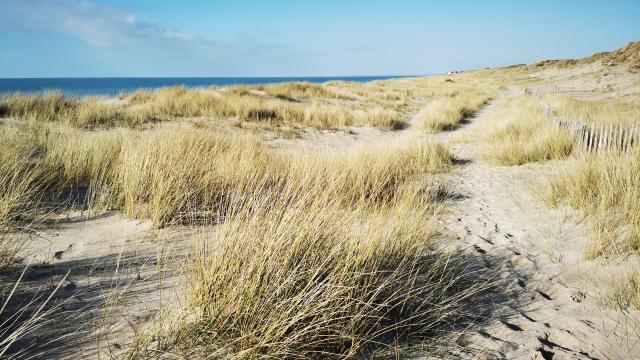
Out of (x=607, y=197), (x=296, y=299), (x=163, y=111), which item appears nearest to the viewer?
(x=296, y=299)

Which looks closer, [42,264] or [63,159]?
[42,264]

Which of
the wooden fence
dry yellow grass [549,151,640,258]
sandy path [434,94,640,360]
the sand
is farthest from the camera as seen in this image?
the wooden fence

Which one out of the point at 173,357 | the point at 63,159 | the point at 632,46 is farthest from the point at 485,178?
the point at 632,46

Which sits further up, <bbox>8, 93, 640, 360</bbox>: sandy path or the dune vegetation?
the dune vegetation

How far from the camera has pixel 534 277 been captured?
2.82 meters

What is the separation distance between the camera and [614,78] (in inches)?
1110

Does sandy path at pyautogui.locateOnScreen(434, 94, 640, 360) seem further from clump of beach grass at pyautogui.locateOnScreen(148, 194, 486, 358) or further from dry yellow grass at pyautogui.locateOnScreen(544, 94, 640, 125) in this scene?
dry yellow grass at pyautogui.locateOnScreen(544, 94, 640, 125)

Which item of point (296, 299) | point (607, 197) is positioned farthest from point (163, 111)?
point (607, 197)

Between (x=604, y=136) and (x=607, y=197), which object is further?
(x=604, y=136)

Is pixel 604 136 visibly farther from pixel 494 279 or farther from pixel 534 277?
pixel 494 279

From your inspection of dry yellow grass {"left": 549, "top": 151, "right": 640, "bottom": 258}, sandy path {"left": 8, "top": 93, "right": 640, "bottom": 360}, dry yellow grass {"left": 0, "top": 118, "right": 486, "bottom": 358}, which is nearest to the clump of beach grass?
dry yellow grass {"left": 0, "top": 118, "right": 486, "bottom": 358}

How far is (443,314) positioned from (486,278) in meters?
0.85

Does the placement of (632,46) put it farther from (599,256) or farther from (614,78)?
(599,256)

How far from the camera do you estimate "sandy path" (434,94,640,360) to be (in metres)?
1.97
